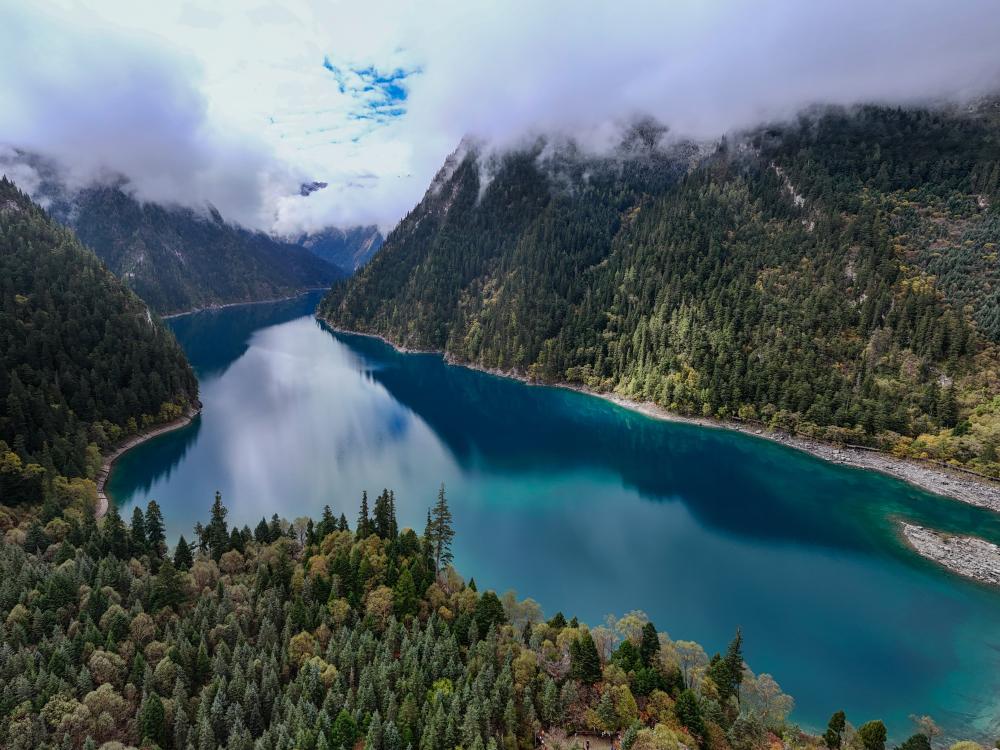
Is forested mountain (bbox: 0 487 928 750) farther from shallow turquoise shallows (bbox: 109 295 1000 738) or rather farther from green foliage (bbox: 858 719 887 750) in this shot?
shallow turquoise shallows (bbox: 109 295 1000 738)

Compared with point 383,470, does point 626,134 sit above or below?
above

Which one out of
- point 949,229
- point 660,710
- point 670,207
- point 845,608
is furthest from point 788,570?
point 670,207

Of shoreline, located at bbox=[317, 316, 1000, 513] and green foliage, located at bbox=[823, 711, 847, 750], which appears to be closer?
green foliage, located at bbox=[823, 711, 847, 750]

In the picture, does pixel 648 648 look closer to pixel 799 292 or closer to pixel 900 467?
pixel 900 467

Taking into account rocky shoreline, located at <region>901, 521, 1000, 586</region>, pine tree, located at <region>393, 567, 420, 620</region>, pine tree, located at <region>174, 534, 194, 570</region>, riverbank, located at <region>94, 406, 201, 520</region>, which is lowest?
riverbank, located at <region>94, 406, 201, 520</region>

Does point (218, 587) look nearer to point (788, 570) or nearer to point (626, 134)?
point (788, 570)

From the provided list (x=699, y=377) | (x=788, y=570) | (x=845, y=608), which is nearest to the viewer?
(x=845, y=608)

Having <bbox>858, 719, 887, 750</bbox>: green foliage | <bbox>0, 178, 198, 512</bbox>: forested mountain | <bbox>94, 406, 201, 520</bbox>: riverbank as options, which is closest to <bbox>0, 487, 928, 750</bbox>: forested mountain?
<bbox>858, 719, 887, 750</bbox>: green foliage
